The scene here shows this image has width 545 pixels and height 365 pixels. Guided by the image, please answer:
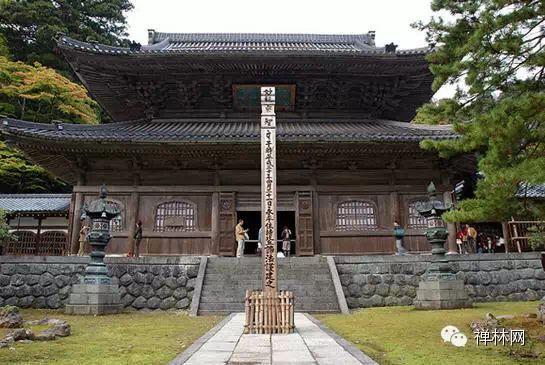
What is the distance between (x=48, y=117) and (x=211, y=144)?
21761mm

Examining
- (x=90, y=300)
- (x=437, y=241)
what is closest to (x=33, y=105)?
(x=90, y=300)

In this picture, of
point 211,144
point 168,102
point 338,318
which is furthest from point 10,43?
point 338,318

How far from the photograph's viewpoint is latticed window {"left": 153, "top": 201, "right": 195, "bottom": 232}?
1688cm

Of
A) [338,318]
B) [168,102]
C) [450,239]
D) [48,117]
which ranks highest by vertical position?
[48,117]

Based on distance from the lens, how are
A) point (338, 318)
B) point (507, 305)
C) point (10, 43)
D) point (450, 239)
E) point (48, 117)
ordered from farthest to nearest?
point (10, 43), point (48, 117), point (450, 239), point (507, 305), point (338, 318)

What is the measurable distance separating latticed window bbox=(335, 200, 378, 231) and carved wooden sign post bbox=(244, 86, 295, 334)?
879 centimetres

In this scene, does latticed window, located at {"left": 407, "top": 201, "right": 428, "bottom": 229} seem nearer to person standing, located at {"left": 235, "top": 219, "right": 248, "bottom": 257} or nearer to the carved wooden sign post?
person standing, located at {"left": 235, "top": 219, "right": 248, "bottom": 257}

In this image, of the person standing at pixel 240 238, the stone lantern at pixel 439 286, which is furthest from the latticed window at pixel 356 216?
the stone lantern at pixel 439 286

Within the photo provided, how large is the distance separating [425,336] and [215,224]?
411 inches

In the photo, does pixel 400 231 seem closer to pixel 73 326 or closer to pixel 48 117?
pixel 73 326

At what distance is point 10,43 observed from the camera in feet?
121

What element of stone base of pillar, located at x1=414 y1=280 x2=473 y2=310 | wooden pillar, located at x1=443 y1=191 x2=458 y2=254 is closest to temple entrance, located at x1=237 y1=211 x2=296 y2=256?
wooden pillar, located at x1=443 y1=191 x2=458 y2=254

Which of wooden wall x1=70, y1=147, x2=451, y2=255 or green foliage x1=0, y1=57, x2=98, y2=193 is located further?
green foliage x1=0, y1=57, x2=98, y2=193

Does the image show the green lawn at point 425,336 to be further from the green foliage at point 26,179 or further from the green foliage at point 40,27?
the green foliage at point 40,27
